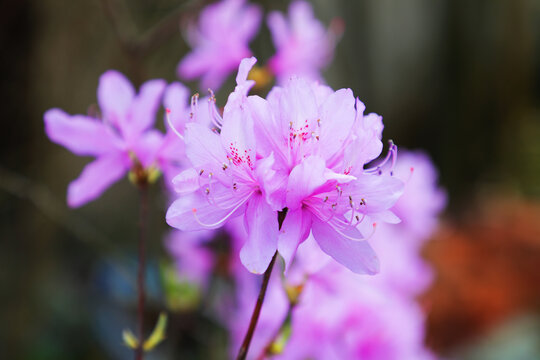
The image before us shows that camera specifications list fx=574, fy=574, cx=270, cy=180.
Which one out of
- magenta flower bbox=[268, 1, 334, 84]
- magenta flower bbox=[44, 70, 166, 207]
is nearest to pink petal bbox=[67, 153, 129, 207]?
magenta flower bbox=[44, 70, 166, 207]

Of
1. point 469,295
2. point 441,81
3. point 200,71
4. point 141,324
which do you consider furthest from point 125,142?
point 441,81

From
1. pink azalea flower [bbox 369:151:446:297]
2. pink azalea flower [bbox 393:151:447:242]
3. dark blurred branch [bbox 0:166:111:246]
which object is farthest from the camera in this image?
pink azalea flower [bbox 393:151:447:242]

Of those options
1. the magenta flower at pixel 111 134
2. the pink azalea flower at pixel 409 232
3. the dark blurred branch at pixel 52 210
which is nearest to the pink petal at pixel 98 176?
the magenta flower at pixel 111 134

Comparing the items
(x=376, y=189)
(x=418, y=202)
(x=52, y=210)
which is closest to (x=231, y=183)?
(x=376, y=189)

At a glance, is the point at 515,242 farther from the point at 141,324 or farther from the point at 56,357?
the point at 141,324

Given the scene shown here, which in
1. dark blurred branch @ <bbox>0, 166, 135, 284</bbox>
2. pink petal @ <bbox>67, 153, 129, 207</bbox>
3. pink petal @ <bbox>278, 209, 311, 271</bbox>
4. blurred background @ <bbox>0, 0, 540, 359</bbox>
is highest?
pink petal @ <bbox>278, 209, 311, 271</bbox>

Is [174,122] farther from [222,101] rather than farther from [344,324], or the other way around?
[222,101]

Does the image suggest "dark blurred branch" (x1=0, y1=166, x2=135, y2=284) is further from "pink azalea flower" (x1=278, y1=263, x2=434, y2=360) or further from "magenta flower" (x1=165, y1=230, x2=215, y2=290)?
"pink azalea flower" (x1=278, y1=263, x2=434, y2=360)
